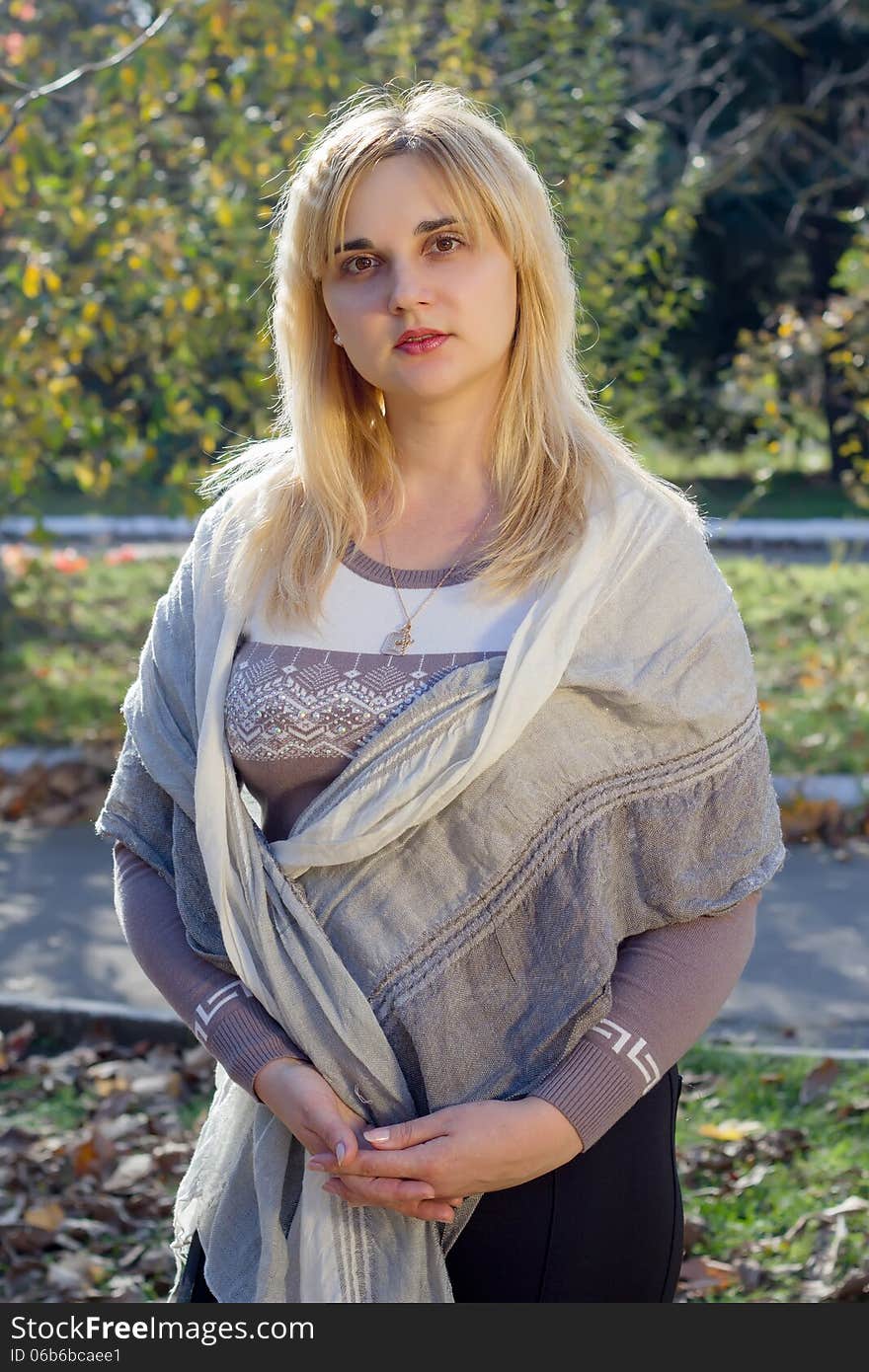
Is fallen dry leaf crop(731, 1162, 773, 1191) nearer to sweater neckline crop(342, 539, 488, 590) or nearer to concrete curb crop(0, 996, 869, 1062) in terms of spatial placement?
concrete curb crop(0, 996, 869, 1062)

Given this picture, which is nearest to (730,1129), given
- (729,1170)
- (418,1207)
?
(729,1170)

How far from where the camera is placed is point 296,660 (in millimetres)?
2100

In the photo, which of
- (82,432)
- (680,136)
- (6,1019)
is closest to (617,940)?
(6,1019)

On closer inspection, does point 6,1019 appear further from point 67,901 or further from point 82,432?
point 82,432

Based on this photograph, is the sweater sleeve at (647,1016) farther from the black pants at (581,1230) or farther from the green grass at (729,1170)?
the green grass at (729,1170)

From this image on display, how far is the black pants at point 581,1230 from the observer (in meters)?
2.01

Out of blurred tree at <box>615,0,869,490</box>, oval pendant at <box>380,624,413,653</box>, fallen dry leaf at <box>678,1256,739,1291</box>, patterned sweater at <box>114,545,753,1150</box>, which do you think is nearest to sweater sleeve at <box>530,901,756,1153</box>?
patterned sweater at <box>114,545,753,1150</box>

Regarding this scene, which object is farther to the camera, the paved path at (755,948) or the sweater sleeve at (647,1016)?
the paved path at (755,948)

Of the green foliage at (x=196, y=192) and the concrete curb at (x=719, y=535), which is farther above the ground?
the green foliage at (x=196, y=192)

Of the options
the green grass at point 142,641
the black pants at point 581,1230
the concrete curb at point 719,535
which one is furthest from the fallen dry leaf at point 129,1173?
the concrete curb at point 719,535

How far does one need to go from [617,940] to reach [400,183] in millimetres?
1023

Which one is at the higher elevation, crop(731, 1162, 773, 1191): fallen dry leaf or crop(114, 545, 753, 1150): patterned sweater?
crop(114, 545, 753, 1150): patterned sweater

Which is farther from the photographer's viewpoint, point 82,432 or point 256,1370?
point 82,432

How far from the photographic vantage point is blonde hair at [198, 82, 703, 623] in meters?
2.10
